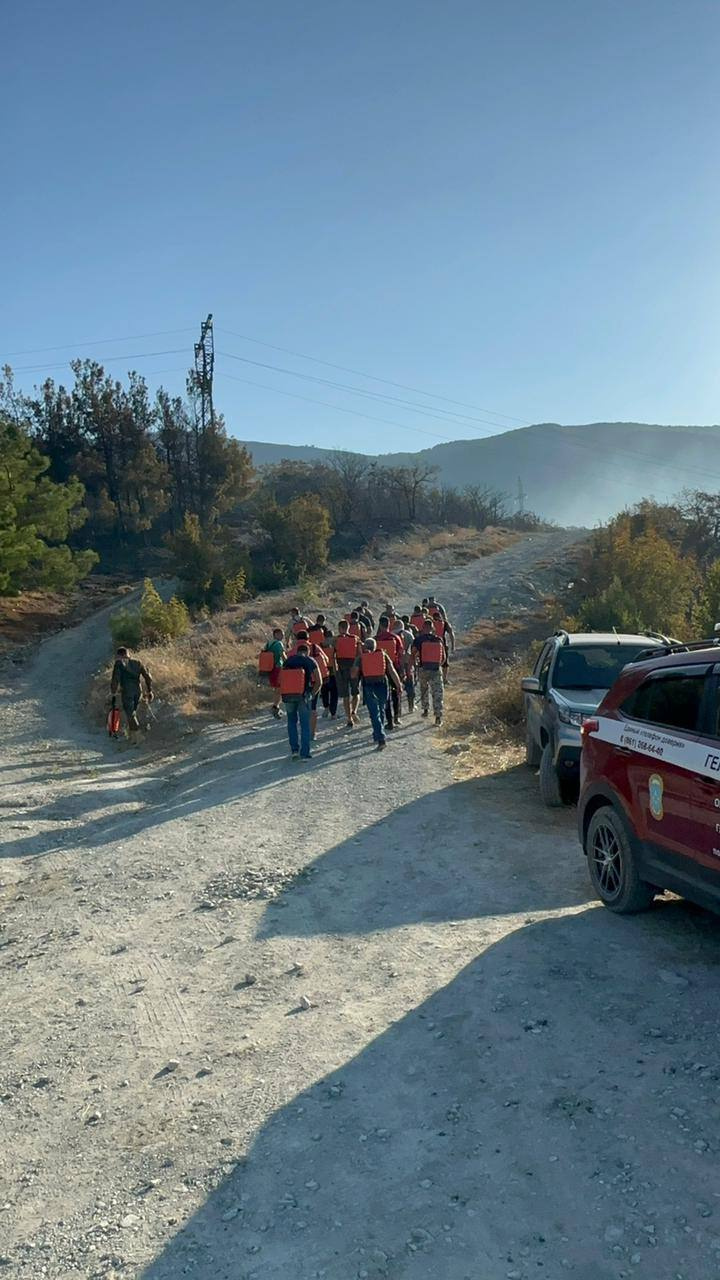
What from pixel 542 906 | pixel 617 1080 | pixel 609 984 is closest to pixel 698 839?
pixel 609 984

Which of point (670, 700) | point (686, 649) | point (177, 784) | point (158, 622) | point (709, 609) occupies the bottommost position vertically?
point (177, 784)

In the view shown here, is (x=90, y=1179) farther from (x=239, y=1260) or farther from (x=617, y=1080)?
(x=617, y=1080)

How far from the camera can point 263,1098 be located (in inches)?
178

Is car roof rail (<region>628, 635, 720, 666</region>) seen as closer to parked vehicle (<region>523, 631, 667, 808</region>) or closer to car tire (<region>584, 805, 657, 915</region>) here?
car tire (<region>584, 805, 657, 915</region>)

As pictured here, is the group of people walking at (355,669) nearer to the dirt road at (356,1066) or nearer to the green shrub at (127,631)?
the dirt road at (356,1066)

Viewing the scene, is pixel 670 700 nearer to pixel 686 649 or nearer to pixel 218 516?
pixel 686 649

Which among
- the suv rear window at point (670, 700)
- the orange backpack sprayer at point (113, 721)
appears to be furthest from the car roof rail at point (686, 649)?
the orange backpack sprayer at point (113, 721)

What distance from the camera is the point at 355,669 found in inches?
595

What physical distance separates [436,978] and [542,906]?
5.01 feet

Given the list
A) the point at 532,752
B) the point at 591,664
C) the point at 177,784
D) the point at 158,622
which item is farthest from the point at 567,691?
the point at 158,622

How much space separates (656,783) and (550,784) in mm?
4315

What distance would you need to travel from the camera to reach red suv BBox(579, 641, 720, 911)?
5.34 meters

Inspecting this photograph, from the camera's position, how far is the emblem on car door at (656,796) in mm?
5784

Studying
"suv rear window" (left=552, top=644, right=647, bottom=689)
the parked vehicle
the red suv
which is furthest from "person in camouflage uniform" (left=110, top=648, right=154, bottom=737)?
the red suv
